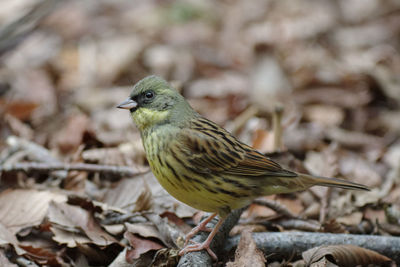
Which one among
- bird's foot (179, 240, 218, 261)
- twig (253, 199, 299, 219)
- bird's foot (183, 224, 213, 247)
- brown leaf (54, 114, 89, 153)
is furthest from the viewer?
brown leaf (54, 114, 89, 153)

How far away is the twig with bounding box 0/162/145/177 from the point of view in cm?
→ 477

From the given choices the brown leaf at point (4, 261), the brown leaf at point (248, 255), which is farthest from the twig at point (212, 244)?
the brown leaf at point (4, 261)

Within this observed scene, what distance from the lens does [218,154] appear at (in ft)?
13.6

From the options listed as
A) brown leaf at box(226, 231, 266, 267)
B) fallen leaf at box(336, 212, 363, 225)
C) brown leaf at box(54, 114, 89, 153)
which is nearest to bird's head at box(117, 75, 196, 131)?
brown leaf at box(226, 231, 266, 267)

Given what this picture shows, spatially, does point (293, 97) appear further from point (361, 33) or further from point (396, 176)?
point (361, 33)

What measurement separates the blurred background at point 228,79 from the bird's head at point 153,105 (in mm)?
943

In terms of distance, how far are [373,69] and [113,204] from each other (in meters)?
5.30

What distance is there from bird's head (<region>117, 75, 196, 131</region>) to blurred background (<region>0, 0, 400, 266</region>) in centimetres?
94

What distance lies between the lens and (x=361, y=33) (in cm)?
1041

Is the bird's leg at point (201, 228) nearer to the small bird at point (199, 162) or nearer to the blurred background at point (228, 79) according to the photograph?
the small bird at point (199, 162)

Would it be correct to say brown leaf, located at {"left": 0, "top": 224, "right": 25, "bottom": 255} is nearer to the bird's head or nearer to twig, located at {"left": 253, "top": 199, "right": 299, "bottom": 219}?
the bird's head

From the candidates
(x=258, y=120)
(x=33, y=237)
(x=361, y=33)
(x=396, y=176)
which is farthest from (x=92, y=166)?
(x=361, y=33)

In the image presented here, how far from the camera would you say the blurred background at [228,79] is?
17.8 feet

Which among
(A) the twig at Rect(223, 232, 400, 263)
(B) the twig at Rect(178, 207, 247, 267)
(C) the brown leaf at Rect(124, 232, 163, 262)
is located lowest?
(C) the brown leaf at Rect(124, 232, 163, 262)
